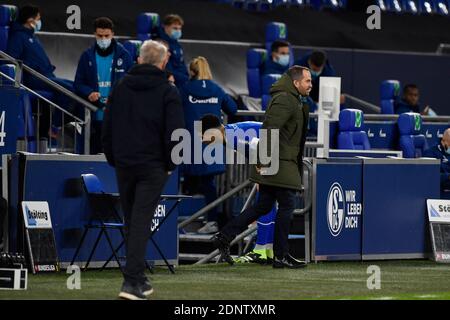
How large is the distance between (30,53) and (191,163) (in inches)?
97.8

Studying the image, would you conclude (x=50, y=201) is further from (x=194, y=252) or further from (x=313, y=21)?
(x=313, y=21)

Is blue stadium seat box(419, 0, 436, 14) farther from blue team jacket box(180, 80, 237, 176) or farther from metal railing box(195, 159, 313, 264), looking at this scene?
metal railing box(195, 159, 313, 264)

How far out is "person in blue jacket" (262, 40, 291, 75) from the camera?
19703 mm

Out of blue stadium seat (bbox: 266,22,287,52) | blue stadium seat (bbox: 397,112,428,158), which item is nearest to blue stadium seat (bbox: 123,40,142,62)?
blue stadium seat (bbox: 266,22,287,52)

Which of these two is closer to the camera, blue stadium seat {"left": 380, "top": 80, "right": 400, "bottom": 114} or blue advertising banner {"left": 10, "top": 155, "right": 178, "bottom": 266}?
blue advertising banner {"left": 10, "top": 155, "right": 178, "bottom": 266}

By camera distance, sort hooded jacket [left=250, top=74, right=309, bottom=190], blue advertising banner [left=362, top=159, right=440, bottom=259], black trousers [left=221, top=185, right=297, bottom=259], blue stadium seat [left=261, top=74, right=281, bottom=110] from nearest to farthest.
Result: hooded jacket [left=250, top=74, right=309, bottom=190] → black trousers [left=221, top=185, right=297, bottom=259] → blue advertising banner [left=362, top=159, right=440, bottom=259] → blue stadium seat [left=261, top=74, right=281, bottom=110]

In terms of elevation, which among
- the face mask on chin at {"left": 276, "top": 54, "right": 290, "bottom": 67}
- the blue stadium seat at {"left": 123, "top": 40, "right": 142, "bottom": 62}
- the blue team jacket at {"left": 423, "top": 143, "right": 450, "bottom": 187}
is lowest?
the blue team jacket at {"left": 423, "top": 143, "right": 450, "bottom": 187}

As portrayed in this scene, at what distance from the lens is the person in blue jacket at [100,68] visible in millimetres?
16438

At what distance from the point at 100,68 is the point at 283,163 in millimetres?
3935

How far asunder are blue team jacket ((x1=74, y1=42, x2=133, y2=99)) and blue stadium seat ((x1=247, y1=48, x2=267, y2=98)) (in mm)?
Answer: 3917

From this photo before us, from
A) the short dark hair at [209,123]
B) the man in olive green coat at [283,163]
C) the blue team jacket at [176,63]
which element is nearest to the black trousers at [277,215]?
the man in olive green coat at [283,163]

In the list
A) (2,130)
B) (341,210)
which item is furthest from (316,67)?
(2,130)

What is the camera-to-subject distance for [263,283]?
39.6 ft
